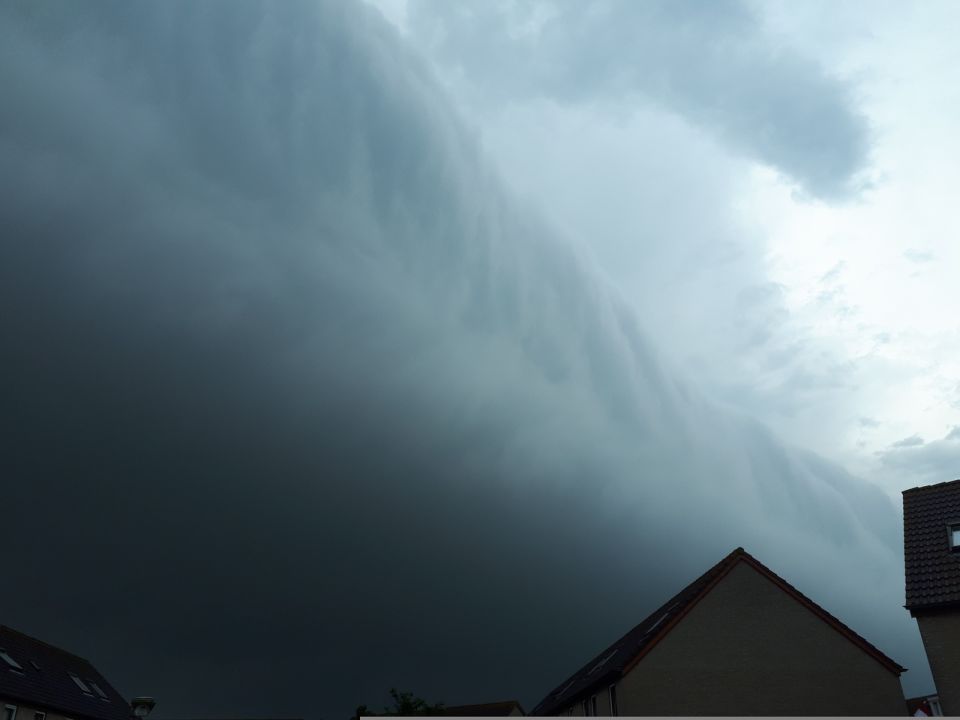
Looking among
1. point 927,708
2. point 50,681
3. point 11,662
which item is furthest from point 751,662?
point 50,681

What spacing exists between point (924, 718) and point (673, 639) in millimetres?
14397

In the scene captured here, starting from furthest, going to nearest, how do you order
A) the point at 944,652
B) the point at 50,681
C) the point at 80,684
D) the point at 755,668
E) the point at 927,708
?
the point at 80,684
the point at 50,681
the point at 927,708
the point at 755,668
the point at 944,652

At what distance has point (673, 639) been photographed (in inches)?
1316

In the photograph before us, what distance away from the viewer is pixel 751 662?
109 feet

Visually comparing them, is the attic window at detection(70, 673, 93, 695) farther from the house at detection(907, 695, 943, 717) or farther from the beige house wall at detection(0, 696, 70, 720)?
the house at detection(907, 695, 943, 717)

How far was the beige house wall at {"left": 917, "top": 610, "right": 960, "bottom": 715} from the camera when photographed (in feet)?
86.5

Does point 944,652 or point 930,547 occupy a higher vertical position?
point 930,547

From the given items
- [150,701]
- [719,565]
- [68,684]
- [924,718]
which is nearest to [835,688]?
[719,565]

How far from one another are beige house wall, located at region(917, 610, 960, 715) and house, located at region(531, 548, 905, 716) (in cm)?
628

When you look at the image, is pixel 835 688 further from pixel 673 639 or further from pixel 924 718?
pixel 924 718

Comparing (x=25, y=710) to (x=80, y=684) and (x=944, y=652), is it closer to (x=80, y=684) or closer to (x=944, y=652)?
(x=80, y=684)

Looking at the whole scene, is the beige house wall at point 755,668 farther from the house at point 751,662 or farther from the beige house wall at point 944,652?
the beige house wall at point 944,652

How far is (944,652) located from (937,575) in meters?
2.99

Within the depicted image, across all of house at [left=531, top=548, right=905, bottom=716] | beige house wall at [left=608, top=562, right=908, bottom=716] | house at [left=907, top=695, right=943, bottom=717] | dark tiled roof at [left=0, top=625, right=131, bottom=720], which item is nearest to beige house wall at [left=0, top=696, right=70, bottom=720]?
dark tiled roof at [left=0, top=625, right=131, bottom=720]
